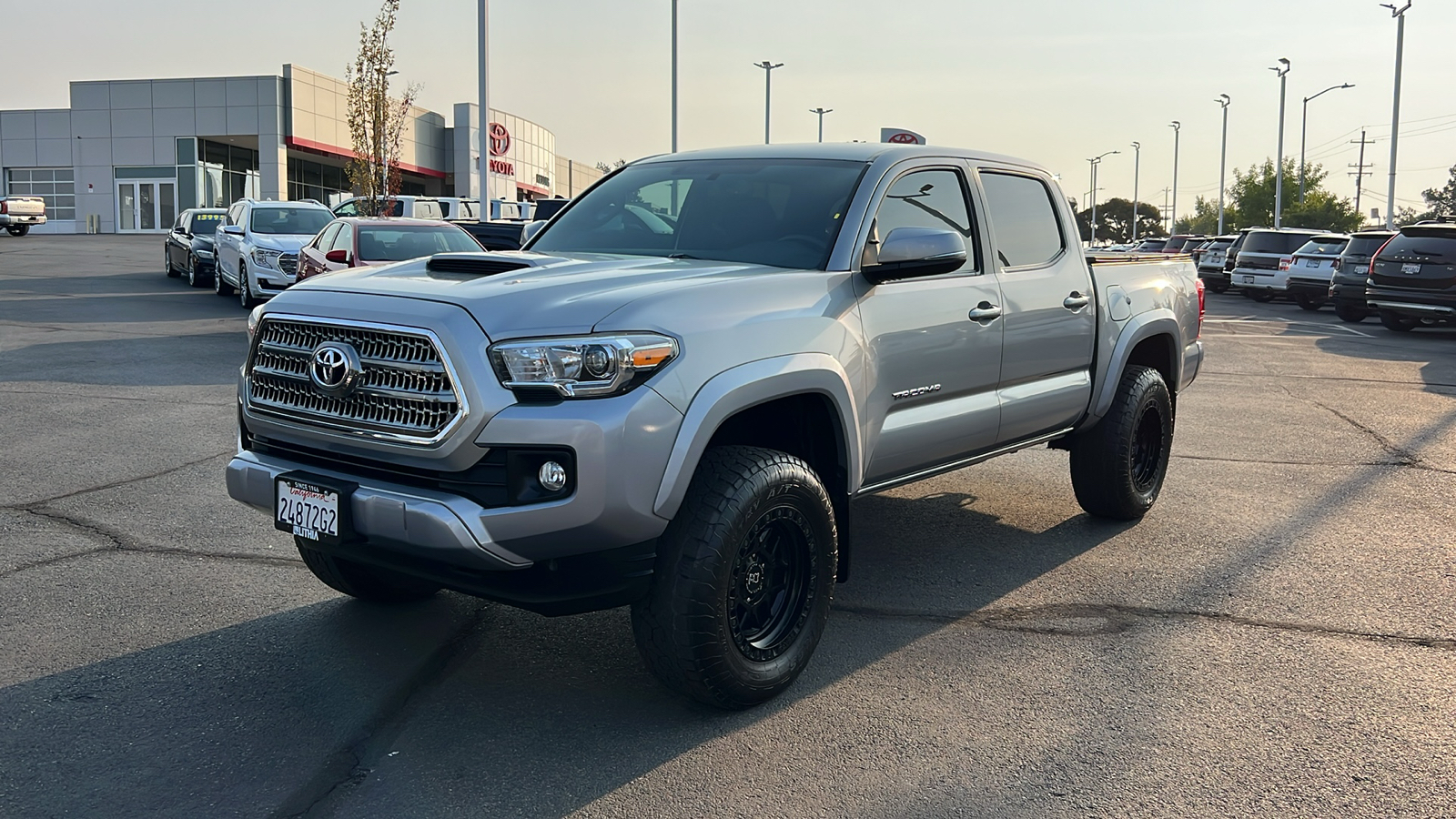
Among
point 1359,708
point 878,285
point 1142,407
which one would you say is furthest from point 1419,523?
point 878,285

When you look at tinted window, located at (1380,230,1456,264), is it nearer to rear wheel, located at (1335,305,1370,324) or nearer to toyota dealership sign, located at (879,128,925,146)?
rear wheel, located at (1335,305,1370,324)

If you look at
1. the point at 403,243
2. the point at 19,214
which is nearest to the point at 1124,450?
the point at 403,243

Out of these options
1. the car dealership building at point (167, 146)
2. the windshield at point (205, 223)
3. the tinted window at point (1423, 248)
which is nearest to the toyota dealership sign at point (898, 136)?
the tinted window at point (1423, 248)

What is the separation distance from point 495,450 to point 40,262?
102 feet

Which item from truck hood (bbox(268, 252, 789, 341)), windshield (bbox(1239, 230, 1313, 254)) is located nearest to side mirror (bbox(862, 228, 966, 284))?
truck hood (bbox(268, 252, 789, 341))

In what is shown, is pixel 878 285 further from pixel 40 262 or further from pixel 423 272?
pixel 40 262

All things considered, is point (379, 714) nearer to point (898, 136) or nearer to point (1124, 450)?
point (1124, 450)

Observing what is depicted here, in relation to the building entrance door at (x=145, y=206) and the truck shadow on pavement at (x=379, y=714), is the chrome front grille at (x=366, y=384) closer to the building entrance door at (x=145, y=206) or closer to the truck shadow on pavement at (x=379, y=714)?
the truck shadow on pavement at (x=379, y=714)

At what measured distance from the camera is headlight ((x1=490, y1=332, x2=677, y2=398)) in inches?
139

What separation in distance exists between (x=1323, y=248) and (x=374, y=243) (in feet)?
68.4

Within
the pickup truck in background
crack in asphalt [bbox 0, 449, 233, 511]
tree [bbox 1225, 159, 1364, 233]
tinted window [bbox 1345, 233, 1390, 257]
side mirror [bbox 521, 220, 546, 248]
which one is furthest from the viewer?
tree [bbox 1225, 159, 1364, 233]

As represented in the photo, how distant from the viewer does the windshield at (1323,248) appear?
2628 cm

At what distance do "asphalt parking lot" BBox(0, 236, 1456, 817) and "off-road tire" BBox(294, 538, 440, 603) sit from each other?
3.4 inches

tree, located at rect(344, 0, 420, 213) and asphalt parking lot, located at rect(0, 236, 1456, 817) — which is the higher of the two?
tree, located at rect(344, 0, 420, 213)
